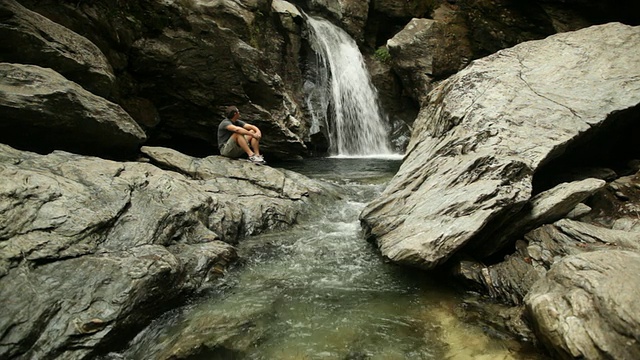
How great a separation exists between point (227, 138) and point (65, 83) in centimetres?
381

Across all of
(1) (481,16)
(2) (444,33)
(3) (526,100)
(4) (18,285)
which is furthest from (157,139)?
(1) (481,16)

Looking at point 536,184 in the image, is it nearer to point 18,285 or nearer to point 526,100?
point 526,100

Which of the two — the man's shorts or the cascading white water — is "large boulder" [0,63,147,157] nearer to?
the man's shorts

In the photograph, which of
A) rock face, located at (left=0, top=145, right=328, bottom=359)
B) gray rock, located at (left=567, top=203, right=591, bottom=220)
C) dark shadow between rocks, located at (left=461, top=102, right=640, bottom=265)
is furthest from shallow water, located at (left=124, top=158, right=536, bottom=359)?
dark shadow between rocks, located at (left=461, top=102, right=640, bottom=265)

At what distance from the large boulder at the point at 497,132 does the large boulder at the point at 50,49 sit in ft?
22.5

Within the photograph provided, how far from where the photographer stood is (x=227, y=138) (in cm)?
950

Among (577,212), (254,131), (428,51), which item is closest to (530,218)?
(577,212)

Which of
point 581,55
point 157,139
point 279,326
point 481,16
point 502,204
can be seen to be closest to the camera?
point 279,326

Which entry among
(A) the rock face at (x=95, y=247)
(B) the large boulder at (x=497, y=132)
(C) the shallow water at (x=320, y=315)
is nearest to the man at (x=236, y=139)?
(A) the rock face at (x=95, y=247)

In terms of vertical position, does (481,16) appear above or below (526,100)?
above

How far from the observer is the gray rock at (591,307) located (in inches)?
110

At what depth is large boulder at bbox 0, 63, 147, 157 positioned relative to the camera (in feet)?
19.2

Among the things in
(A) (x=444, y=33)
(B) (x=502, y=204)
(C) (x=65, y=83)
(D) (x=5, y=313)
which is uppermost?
(A) (x=444, y=33)

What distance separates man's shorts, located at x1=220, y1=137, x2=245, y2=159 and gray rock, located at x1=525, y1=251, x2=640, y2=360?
24.5 feet
